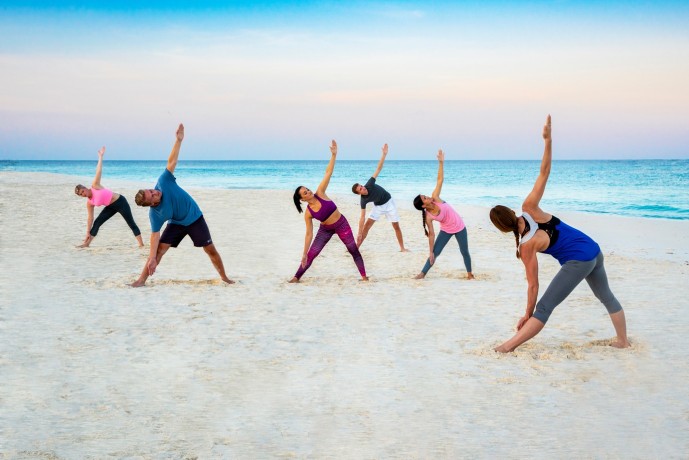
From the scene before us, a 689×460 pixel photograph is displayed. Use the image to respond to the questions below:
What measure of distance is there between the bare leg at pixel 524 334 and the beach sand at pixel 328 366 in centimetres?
14

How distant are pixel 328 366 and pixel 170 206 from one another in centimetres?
A: 360

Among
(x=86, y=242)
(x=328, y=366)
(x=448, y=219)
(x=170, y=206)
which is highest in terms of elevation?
(x=170, y=206)

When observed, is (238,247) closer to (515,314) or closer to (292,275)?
(292,275)

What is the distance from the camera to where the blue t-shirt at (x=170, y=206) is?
824 cm

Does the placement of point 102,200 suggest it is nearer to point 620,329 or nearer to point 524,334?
point 524,334

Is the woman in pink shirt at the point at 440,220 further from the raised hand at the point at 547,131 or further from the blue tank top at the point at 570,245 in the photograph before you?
the raised hand at the point at 547,131

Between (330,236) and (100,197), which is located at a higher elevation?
(100,197)

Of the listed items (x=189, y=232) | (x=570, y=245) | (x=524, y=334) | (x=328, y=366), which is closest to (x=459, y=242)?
(x=189, y=232)

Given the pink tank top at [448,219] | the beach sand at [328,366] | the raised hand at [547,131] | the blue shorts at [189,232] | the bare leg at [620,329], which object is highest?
the raised hand at [547,131]

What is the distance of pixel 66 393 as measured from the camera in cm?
506

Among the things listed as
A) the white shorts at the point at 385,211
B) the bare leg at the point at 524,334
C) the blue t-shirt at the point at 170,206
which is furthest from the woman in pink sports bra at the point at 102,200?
the bare leg at the point at 524,334

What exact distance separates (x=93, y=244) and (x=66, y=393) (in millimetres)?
9133

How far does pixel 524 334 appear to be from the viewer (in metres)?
5.86

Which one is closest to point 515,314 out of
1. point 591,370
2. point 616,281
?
point 591,370
